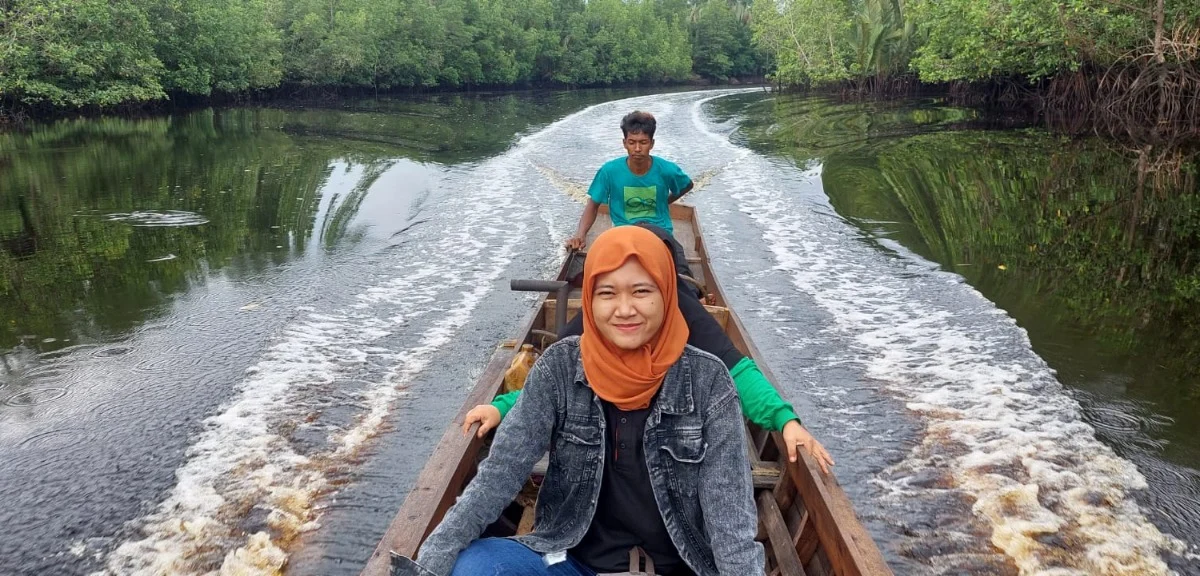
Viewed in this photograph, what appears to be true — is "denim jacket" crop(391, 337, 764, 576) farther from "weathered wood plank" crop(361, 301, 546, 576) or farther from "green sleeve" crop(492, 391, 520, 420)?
"weathered wood plank" crop(361, 301, 546, 576)

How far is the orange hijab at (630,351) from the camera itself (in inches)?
85.4

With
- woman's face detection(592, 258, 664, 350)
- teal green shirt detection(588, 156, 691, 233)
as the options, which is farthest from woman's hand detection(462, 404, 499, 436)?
teal green shirt detection(588, 156, 691, 233)

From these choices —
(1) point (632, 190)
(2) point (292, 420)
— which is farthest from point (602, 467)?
(1) point (632, 190)

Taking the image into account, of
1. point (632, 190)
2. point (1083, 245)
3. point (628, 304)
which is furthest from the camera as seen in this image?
point (1083, 245)

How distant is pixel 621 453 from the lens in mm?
2303

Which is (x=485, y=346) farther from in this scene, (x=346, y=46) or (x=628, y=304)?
(x=346, y=46)

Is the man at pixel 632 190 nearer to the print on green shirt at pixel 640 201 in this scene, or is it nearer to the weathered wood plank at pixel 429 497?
the print on green shirt at pixel 640 201

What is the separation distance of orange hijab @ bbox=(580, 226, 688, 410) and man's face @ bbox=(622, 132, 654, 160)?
12.3ft

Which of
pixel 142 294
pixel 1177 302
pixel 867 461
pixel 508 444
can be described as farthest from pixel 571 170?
pixel 508 444

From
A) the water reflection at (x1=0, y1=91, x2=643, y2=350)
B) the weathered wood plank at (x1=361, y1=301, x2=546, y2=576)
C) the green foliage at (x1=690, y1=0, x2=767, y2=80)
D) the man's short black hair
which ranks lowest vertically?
the water reflection at (x1=0, y1=91, x2=643, y2=350)

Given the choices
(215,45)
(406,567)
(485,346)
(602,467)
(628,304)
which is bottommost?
(485,346)

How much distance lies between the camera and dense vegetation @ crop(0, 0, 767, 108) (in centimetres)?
2556

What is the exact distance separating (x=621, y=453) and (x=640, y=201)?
4.11 metres

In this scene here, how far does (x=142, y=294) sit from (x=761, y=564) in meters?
7.83
